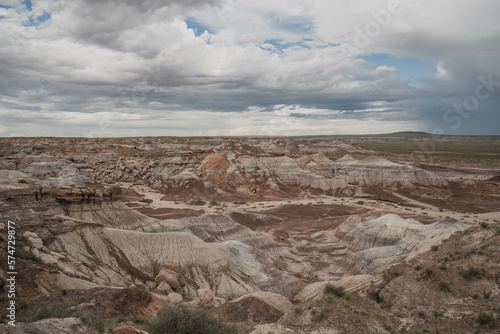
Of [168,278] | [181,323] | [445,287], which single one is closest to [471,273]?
[445,287]

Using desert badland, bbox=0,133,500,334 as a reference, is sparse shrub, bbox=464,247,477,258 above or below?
above

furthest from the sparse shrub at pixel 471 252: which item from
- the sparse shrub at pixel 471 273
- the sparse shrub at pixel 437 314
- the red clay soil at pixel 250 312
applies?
the red clay soil at pixel 250 312

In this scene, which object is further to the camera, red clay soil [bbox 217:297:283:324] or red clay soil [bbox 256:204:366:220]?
red clay soil [bbox 256:204:366:220]

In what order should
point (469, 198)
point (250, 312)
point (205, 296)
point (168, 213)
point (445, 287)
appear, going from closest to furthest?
point (445, 287)
point (250, 312)
point (205, 296)
point (168, 213)
point (469, 198)

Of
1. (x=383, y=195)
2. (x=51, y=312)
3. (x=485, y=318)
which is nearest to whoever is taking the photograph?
(x=51, y=312)

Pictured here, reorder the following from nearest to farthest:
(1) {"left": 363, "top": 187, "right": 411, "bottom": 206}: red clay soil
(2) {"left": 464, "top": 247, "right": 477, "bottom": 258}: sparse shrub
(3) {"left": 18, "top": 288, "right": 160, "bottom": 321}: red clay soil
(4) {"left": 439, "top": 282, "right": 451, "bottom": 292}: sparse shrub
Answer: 1. (3) {"left": 18, "top": 288, "right": 160, "bottom": 321}: red clay soil
2. (4) {"left": 439, "top": 282, "right": 451, "bottom": 292}: sparse shrub
3. (2) {"left": 464, "top": 247, "right": 477, "bottom": 258}: sparse shrub
4. (1) {"left": 363, "top": 187, "right": 411, "bottom": 206}: red clay soil

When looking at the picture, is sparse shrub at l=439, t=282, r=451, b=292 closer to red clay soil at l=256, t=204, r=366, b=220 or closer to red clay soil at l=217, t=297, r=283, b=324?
red clay soil at l=217, t=297, r=283, b=324

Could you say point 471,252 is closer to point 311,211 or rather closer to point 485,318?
point 485,318

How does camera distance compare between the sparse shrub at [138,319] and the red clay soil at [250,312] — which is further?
the red clay soil at [250,312]

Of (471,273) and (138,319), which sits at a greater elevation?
(471,273)

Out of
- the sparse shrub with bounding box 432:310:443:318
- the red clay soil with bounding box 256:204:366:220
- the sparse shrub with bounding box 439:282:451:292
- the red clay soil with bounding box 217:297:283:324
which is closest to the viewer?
the sparse shrub with bounding box 432:310:443:318

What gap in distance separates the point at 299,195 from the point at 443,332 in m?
55.4

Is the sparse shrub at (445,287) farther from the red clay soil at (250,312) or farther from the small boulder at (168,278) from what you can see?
the small boulder at (168,278)

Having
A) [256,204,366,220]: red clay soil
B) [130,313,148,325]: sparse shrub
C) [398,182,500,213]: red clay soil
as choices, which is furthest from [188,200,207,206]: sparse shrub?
[130,313,148,325]: sparse shrub
